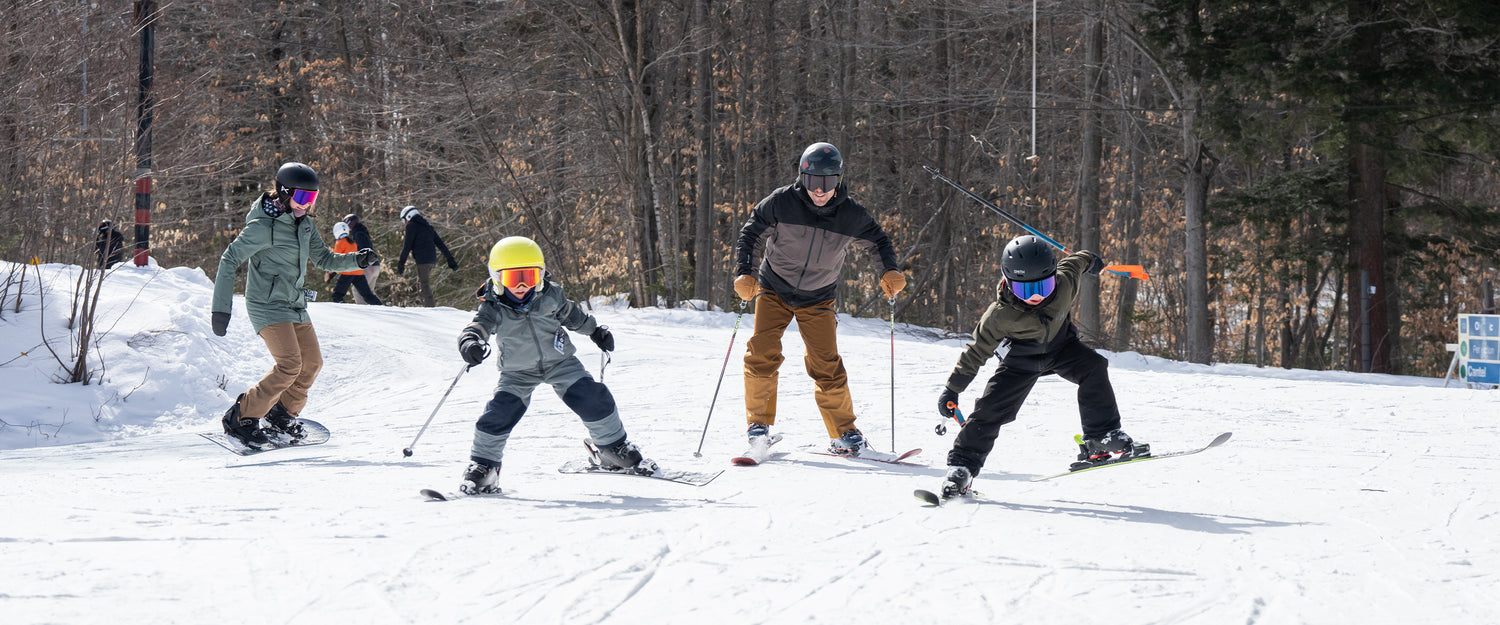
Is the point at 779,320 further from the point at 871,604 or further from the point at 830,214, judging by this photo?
the point at 871,604

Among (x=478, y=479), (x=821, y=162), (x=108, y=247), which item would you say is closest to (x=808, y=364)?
(x=821, y=162)

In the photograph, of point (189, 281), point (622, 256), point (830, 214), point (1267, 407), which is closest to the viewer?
point (830, 214)

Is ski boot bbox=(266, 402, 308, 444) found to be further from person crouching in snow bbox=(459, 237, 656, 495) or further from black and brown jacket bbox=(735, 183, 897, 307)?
black and brown jacket bbox=(735, 183, 897, 307)

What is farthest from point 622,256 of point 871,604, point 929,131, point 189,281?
point 871,604

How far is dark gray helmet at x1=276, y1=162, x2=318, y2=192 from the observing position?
6.59 m

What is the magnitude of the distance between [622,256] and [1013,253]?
51.4 ft

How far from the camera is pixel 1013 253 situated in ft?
16.6

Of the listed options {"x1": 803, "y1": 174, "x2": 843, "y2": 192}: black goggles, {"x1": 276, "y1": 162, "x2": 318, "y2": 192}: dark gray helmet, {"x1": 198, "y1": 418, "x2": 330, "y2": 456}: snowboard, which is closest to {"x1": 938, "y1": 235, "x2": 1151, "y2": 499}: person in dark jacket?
{"x1": 803, "y1": 174, "x2": 843, "y2": 192}: black goggles

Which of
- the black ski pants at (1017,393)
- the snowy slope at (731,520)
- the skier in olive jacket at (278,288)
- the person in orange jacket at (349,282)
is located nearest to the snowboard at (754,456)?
the snowy slope at (731,520)

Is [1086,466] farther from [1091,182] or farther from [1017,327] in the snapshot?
[1091,182]

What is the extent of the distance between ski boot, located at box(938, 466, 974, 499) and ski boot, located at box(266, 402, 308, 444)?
4.16m

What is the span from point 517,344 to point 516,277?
31 cm

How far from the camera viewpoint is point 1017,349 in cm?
516

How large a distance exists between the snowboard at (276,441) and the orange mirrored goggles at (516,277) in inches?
99.5
